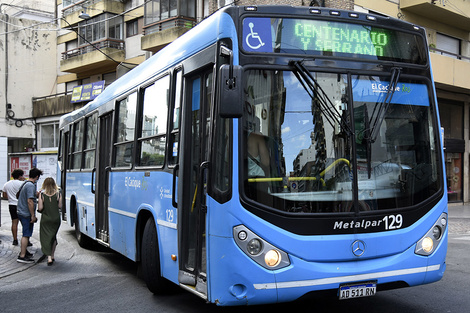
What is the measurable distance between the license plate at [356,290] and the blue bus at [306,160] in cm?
1

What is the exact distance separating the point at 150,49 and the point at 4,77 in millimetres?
15960

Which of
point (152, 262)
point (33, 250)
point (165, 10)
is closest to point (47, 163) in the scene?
point (165, 10)

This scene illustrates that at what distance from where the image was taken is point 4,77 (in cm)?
3962

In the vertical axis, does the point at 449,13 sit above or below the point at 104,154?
above

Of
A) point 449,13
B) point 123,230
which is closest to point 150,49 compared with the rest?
point 449,13

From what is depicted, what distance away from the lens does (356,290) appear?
4816 millimetres

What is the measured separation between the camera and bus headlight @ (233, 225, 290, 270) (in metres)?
4.61

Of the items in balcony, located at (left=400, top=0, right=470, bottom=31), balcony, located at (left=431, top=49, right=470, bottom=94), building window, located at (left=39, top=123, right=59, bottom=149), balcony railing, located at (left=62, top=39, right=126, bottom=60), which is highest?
balcony railing, located at (left=62, top=39, right=126, bottom=60)

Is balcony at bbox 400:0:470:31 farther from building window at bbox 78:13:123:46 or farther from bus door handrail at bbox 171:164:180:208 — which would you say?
building window at bbox 78:13:123:46

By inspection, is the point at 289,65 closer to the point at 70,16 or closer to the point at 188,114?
the point at 188,114

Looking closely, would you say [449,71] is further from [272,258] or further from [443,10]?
[272,258]

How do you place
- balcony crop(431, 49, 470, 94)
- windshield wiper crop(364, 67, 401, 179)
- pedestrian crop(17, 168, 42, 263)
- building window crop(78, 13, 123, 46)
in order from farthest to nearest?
1. building window crop(78, 13, 123, 46)
2. balcony crop(431, 49, 470, 94)
3. pedestrian crop(17, 168, 42, 263)
4. windshield wiper crop(364, 67, 401, 179)

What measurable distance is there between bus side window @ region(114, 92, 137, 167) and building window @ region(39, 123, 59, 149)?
3290cm

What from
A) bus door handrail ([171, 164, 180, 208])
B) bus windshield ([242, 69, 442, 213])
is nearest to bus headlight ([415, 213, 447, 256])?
bus windshield ([242, 69, 442, 213])
